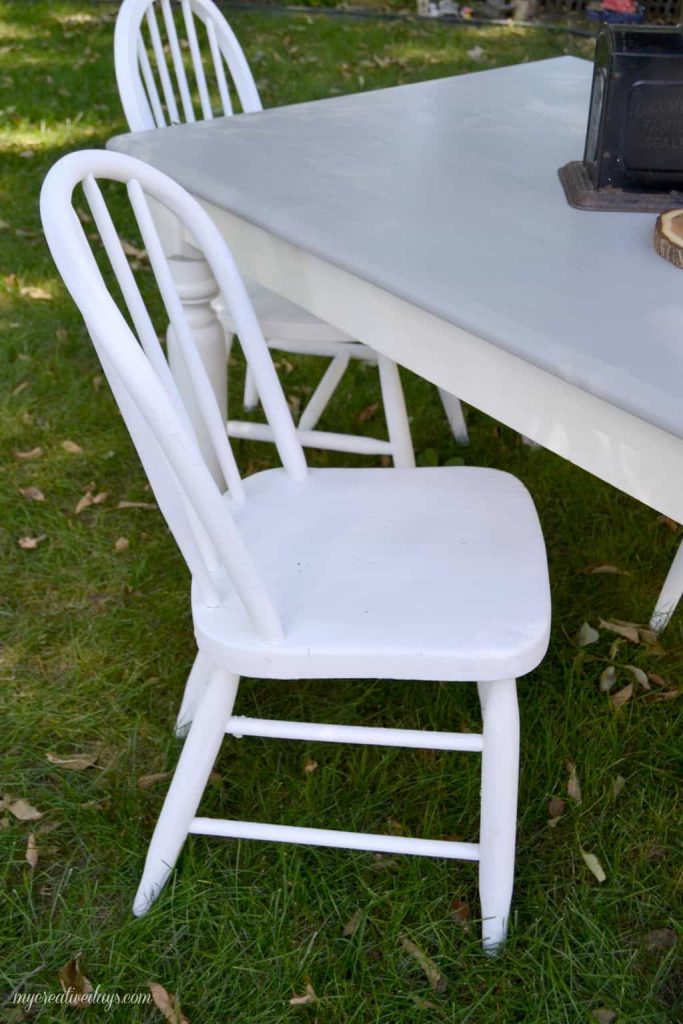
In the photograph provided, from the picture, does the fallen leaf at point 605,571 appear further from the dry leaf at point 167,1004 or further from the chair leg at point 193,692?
the dry leaf at point 167,1004

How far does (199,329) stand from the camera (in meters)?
1.50

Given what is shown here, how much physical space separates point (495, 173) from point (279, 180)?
0.30m

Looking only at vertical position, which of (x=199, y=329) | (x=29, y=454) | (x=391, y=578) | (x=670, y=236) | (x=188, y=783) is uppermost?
(x=670, y=236)

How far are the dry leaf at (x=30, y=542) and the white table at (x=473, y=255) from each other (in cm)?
89

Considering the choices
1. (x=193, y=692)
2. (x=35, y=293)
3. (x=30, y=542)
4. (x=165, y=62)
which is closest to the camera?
(x=193, y=692)

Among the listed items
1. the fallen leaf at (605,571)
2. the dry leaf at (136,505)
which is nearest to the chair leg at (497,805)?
the fallen leaf at (605,571)

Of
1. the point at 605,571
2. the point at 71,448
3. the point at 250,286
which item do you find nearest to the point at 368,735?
the point at 605,571

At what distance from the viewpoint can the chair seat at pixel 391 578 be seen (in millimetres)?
1145

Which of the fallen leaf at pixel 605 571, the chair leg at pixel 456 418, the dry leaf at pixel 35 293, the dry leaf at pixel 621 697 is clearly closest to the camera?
the dry leaf at pixel 621 697

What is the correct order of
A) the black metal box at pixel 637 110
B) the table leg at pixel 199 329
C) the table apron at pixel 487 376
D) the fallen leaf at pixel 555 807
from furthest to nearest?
the fallen leaf at pixel 555 807 < the table leg at pixel 199 329 < the black metal box at pixel 637 110 < the table apron at pixel 487 376

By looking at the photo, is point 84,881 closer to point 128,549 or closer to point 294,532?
point 294,532

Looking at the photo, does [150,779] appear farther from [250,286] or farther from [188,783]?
[250,286]

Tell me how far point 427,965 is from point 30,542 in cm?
120

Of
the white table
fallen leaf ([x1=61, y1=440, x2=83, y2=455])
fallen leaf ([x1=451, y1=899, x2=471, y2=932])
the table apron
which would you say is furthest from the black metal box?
fallen leaf ([x1=61, y1=440, x2=83, y2=455])
